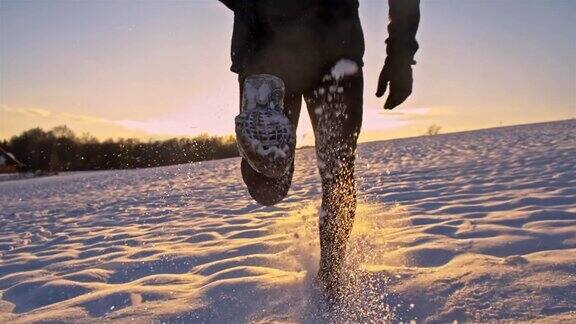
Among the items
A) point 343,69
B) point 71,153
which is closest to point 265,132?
point 343,69

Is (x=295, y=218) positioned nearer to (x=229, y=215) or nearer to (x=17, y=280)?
(x=229, y=215)

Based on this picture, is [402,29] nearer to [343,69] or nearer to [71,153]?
[343,69]

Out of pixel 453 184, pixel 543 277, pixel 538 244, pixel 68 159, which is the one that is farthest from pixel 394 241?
pixel 68 159

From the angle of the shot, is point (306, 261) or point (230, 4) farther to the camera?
point (306, 261)

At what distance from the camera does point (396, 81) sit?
2354mm

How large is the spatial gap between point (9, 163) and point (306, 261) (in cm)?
4933

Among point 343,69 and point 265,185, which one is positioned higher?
point 343,69

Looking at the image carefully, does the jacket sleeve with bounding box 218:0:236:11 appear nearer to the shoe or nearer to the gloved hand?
the shoe

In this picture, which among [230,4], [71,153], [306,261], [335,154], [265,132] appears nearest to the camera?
[265,132]

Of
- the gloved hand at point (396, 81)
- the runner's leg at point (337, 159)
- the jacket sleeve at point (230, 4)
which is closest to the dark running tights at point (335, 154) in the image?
the runner's leg at point (337, 159)

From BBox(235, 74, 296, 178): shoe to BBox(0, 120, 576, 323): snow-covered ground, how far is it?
2.07 feet

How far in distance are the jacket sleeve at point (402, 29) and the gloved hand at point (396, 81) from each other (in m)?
0.02

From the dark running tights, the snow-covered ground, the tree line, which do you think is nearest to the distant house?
the tree line

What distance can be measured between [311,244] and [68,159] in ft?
138
